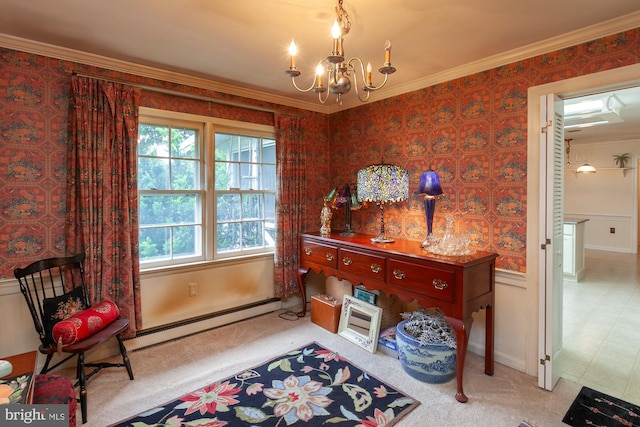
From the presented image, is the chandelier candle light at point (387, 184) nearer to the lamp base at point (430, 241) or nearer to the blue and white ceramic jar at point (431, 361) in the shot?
the lamp base at point (430, 241)

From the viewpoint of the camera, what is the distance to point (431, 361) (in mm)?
2301

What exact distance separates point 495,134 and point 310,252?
2.03 metres

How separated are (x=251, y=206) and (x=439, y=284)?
7.05 ft

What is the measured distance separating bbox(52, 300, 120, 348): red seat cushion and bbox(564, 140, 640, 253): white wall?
28.4 feet

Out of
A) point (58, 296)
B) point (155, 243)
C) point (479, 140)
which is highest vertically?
point (479, 140)

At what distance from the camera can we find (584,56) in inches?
84.2

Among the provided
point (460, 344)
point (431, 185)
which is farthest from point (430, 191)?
point (460, 344)

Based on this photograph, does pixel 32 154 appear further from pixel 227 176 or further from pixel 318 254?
pixel 318 254

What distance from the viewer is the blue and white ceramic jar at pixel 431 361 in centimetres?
230

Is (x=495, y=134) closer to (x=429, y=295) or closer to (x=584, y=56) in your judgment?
(x=584, y=56)

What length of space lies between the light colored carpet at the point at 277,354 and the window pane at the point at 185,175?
144cm

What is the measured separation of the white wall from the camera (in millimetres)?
6719

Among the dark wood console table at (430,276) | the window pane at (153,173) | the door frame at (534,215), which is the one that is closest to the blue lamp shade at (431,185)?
the dark wood console table at (430,276)

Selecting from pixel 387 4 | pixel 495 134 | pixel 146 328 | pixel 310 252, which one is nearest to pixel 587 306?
pixel 495 134
